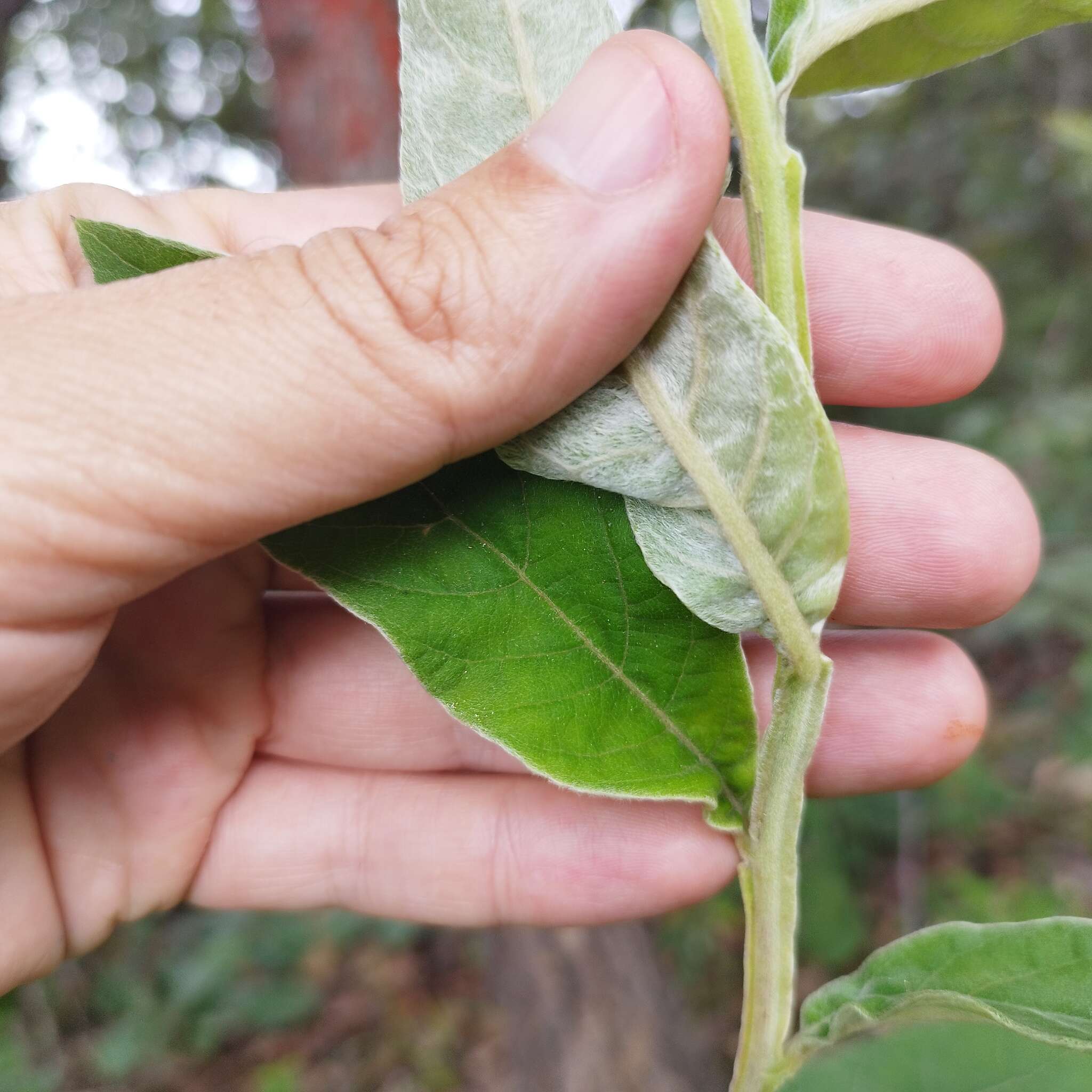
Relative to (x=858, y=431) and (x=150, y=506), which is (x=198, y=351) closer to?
(x=150, y=506)

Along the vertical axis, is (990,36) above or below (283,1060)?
above

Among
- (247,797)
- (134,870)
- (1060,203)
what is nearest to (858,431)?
(247,797)

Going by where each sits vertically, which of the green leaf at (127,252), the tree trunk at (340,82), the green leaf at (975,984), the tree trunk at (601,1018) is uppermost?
the tree trunk at (340,82)

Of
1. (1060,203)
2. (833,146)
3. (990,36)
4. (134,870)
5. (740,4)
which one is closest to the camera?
(740,4)

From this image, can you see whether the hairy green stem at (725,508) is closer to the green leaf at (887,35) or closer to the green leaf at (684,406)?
the green leaf at (684,406)

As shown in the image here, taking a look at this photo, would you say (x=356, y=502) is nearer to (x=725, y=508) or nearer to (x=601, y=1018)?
(x=725, y=508)

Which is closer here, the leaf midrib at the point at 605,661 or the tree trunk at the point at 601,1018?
the leaf midrib at the point at 605,661

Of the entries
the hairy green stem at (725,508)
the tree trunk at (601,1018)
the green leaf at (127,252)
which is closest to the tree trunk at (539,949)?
the tree trunk at (601,1018)
